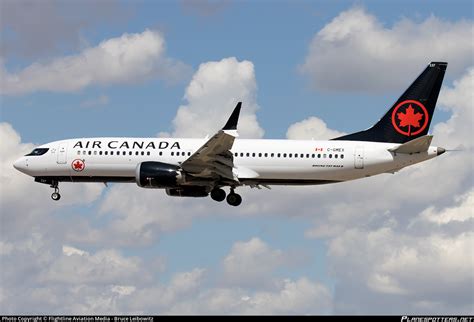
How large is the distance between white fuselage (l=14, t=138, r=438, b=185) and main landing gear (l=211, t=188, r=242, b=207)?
2.39 metres

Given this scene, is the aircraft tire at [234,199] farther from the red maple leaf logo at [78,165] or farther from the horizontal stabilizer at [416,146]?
the horizontal stabilizer at [416,146]

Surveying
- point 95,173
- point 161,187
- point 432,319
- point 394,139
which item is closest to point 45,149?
point 95,173

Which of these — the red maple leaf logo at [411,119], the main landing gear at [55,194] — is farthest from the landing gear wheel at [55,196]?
the red maple leaf logo at [411,119]

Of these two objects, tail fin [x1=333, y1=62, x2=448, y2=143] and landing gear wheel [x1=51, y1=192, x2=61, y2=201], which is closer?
tail fin [x1=333, y1=62, x2=448, y2=143]

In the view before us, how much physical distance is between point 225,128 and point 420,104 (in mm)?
19928

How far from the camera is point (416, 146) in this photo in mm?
76375

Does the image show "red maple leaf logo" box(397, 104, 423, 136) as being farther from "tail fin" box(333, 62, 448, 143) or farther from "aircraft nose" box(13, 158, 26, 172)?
"aircraft nose" box(13, 158, 26, 172)

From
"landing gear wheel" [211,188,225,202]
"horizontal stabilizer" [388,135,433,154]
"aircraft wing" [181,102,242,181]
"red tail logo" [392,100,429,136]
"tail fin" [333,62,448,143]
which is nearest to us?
"aircraft wing" [181,102,242,181]

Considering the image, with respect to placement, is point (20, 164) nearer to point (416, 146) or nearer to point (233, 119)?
point (233, 119)

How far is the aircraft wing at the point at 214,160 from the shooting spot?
7481cm

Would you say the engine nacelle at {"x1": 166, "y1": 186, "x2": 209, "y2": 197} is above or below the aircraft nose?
below

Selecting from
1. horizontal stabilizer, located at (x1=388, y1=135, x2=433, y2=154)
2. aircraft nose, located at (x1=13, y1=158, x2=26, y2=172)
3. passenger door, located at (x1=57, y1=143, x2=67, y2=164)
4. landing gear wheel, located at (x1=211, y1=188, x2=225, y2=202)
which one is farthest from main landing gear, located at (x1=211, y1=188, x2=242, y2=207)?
aircraft nose, located at (x1=13, y1=158, x2=26, y2=172)

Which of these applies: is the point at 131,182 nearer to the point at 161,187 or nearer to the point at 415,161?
the point at 161,187

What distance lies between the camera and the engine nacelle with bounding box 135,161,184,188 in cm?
7688
